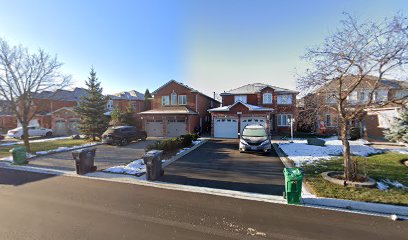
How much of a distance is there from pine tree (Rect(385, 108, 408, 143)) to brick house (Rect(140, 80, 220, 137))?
1743cm

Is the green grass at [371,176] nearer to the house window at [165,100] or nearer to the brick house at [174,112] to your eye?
the brick house at [174,112]

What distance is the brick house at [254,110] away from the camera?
21312mm

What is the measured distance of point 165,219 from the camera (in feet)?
16.1

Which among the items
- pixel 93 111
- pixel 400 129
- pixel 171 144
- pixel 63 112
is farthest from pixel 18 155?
pixel 400 129

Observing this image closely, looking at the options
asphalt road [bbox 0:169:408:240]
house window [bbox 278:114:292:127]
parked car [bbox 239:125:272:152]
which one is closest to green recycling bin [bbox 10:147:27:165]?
asphalt road [bbox 0:169:408:240]

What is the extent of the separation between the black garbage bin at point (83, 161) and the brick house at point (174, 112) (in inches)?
530

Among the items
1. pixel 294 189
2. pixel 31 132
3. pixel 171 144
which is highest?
pixel 31 132

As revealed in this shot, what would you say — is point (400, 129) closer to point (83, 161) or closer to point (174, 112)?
point (174, 112)

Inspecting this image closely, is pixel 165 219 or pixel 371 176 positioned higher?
pixel 371 176

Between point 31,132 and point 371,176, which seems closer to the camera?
point 371,176

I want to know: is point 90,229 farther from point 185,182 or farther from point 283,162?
point 283,162

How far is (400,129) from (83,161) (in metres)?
20.1

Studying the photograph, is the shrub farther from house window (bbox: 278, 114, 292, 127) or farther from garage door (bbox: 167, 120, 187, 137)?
house window (bbox: 278, 114, 292, 127)

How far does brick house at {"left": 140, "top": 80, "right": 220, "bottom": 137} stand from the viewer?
23.1 meters
